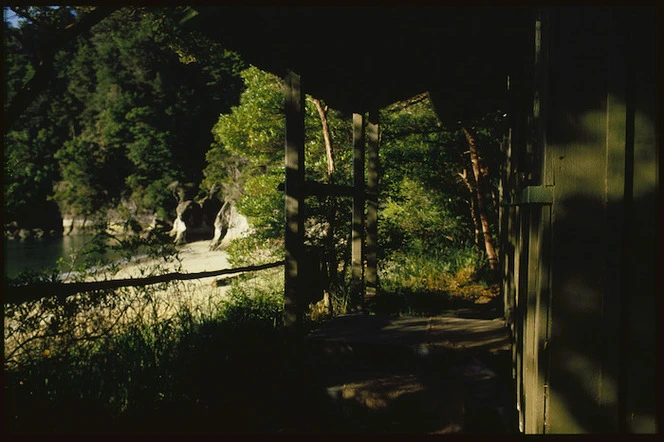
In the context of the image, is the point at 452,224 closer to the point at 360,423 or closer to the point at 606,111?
the point at 360,423

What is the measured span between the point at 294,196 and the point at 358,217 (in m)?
1.85

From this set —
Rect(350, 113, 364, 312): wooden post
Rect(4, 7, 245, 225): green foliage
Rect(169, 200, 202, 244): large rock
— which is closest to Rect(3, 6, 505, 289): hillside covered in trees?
Rect(350, 113, 364, 312): wooden post

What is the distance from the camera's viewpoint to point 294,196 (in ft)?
11.2

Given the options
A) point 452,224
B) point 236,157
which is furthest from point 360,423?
point 236,157

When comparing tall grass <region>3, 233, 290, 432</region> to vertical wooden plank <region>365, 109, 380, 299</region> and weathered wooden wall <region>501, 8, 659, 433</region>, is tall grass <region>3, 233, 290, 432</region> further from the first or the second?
weathered wooden wall <region>501, 8, 659, 433</region>

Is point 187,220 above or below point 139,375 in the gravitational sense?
above

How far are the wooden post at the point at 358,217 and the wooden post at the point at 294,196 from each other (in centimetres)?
167

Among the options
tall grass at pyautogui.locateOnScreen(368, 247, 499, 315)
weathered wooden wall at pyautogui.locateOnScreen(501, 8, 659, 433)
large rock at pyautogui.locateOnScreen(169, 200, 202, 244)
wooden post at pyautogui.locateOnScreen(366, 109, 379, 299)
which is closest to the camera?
weathered wooden wall at pyautogui.locateOnScreen(501, 8, 659, 433)

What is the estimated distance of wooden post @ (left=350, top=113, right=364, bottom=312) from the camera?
5070 millimetres

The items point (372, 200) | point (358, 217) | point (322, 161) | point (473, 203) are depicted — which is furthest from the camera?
point (322, 161)

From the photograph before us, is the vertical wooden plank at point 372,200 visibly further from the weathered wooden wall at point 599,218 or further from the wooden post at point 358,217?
the weathered wooden wall at point 599,218

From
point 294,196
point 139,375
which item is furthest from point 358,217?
point 139,375

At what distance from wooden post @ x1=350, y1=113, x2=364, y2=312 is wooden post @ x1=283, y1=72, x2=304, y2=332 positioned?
5.47ft

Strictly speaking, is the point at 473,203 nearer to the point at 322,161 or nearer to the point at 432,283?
the point at 432,283
